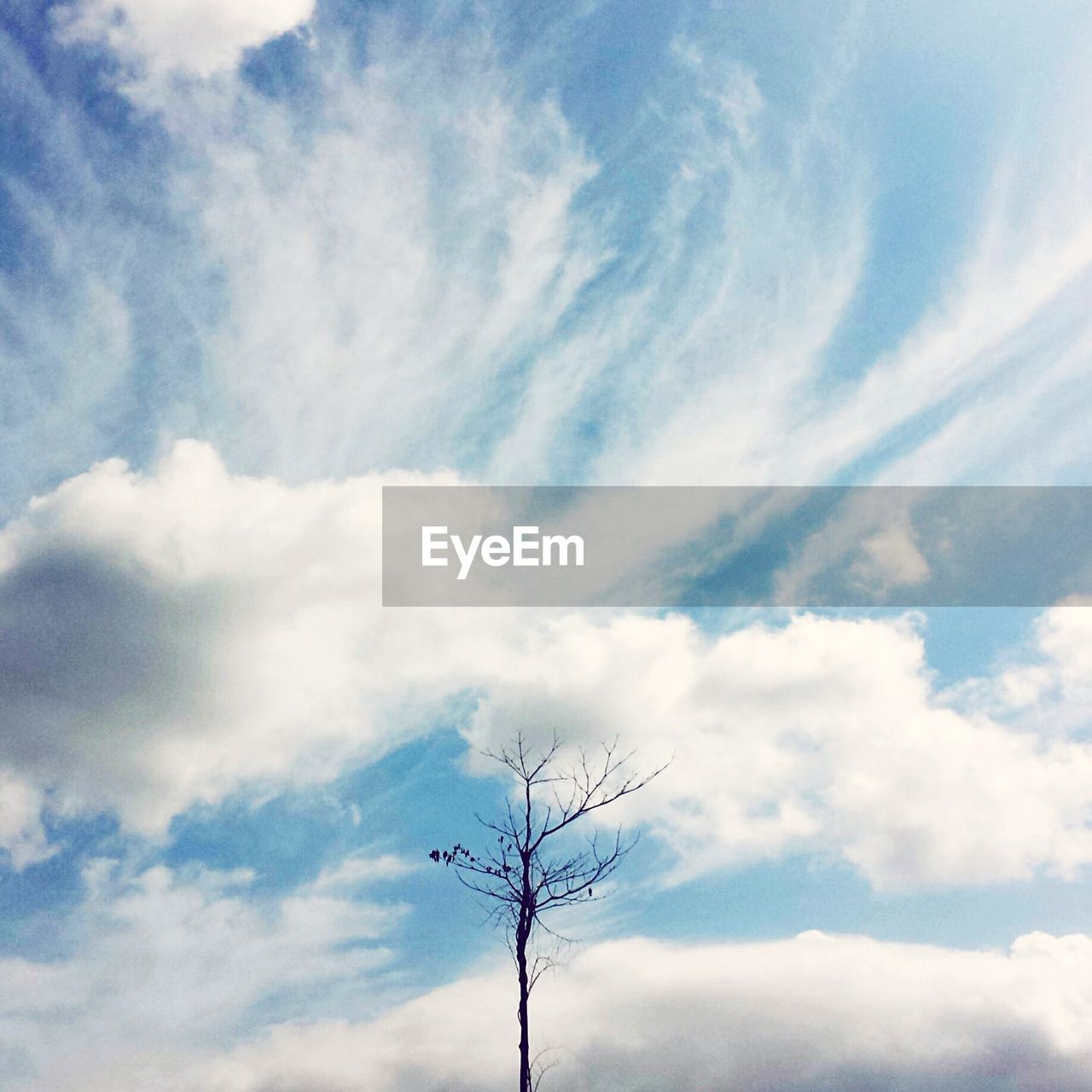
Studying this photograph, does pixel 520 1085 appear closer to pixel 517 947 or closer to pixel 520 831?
pixel 517 947

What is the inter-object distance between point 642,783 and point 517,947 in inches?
199

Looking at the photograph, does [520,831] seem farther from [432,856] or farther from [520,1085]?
[520,1085]

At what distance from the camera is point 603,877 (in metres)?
27.8

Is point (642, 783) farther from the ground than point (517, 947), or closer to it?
farther from the ground

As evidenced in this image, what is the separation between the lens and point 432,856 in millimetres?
27969

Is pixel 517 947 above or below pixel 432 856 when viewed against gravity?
below

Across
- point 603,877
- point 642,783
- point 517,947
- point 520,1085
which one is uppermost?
point 642,783

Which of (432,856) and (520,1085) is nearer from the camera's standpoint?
(520,1085)

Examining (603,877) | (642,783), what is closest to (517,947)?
(603,877)

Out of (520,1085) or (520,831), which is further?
(520,831)

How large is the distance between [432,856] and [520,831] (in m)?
2.36

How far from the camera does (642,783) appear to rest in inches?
1097

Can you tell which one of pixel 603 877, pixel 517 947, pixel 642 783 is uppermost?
pixel 642 783

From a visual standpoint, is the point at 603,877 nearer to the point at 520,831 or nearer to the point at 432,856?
the point at 520,831
